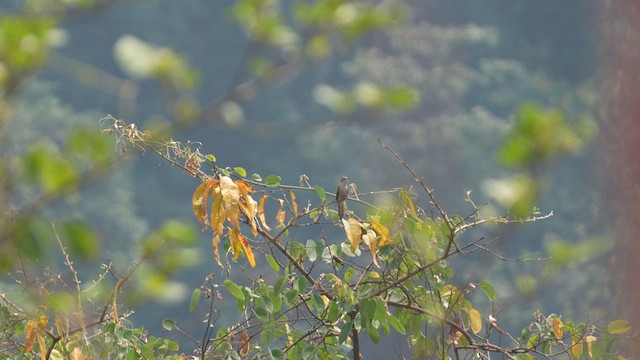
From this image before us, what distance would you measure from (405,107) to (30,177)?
0.21 m

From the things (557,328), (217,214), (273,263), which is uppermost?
(557,328)

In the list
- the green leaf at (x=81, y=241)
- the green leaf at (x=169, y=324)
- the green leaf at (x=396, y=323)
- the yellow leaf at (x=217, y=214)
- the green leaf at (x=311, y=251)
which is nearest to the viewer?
the green leaf at (x=81, y=241)

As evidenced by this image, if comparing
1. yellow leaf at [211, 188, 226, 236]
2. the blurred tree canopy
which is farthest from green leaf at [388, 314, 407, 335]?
yellow leaf at [211, 188, 226, 236]

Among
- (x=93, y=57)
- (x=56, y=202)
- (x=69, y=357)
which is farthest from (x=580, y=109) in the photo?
(x=93, y=57)

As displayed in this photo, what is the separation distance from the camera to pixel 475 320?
5.16 feet

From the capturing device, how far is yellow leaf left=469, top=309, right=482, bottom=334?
5.13 ft

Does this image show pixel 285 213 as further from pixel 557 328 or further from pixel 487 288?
pixel 557 328

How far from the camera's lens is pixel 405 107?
0.63 m

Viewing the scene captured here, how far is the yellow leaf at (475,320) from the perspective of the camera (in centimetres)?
156

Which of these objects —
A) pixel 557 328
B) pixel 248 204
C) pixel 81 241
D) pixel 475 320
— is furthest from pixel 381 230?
pixel 81 241

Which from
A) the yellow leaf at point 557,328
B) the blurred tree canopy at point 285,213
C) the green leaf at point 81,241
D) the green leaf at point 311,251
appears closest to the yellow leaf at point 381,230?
the blurred tree canopy at point 285,213

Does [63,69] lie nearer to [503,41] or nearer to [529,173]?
[529,173]

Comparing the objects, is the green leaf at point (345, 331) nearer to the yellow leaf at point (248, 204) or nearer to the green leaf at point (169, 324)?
the yellow leaf at point (248, 204)

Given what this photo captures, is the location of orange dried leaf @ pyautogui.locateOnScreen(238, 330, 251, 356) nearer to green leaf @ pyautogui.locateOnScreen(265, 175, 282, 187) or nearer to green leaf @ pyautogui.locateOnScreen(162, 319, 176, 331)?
green leaf @ pyautogui.locateOnScreen(162, 319, 176, 331)
